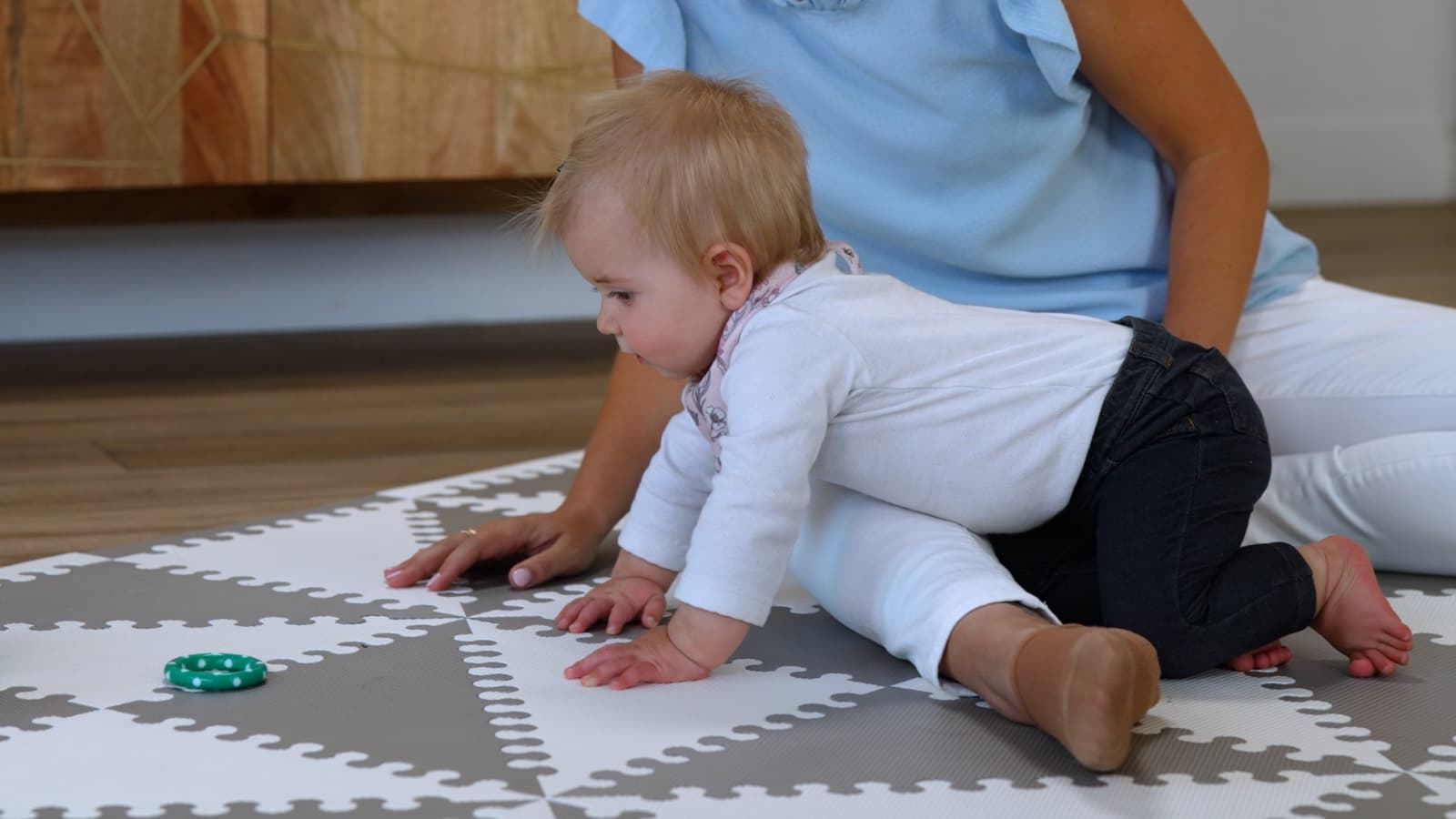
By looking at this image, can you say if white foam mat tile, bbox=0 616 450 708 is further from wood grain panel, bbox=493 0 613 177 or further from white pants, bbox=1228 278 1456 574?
wood grain panel, bbox=493 0 613 177

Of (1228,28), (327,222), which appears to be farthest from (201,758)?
(1228,28)

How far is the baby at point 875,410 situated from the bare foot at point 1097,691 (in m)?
0.09

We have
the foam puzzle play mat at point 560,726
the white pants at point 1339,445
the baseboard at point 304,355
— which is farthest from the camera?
the baseboard at point 304,355

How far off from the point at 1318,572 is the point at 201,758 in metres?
0.63

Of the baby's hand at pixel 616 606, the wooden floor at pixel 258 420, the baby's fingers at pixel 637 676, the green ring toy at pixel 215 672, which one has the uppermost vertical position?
the baby's fingers at pixel 637 676

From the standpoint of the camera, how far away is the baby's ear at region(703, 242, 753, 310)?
0.92 m

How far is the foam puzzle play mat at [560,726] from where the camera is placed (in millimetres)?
757

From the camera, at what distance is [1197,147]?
114 centimetres

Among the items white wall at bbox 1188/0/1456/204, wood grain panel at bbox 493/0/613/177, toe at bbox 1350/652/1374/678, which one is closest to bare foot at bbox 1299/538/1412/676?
toe at bbox 1350/652/1374/678

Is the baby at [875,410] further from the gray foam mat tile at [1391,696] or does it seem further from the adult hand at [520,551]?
the adult hand at [520,551]

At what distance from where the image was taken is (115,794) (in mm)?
757

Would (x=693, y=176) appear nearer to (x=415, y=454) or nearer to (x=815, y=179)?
(x=815, y=179)

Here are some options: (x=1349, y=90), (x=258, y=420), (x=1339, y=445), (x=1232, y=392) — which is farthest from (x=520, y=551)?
(x=1349, y=90)

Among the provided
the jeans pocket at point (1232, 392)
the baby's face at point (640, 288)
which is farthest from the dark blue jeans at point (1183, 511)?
the baby's face at point (640, 288)
